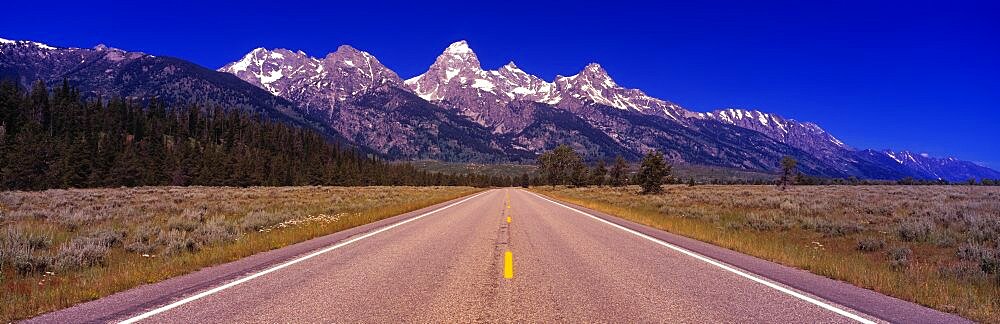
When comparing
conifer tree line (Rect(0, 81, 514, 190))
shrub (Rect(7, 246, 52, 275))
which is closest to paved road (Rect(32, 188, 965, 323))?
shrub (Rect(7, 246, 52, 275))

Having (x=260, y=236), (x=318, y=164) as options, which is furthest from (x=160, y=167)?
(x=260, y=236)

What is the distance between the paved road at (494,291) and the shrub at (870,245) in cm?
450

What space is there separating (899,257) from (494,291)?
9.84 meters

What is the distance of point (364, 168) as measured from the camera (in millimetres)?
121062

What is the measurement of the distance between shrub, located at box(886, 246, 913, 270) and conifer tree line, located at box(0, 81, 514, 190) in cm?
8083

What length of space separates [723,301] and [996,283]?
557cm

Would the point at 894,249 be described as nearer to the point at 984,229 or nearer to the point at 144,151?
the point at 984,229

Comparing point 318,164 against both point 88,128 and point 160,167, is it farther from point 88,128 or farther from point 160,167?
point 88,128

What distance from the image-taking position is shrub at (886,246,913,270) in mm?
9966

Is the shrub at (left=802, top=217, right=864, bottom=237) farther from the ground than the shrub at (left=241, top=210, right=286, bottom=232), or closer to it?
farther from the ground

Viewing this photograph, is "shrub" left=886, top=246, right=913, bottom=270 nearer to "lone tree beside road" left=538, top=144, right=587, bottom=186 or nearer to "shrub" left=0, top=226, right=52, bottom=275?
"shrub" left=0, top=226, right=52, bottom=275

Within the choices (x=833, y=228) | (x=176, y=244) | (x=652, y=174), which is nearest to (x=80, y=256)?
(x=176, y=244)

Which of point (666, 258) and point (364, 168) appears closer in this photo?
point (666, 258)

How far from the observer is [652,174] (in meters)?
59.9
